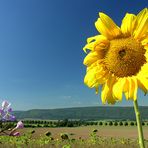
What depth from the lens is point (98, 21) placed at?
11.3 ft

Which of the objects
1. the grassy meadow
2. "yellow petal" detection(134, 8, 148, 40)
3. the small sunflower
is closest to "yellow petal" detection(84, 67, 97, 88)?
the small sunflower

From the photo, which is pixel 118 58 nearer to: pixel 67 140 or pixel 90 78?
pixel 90 78

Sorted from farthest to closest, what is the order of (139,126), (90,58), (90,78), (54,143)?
(54,143)
(90,58)
(90,78)
(139,126)

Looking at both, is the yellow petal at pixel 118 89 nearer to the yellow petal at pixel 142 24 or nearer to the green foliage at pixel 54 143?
the yellow petal at pixel 142 24

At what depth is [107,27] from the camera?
3363mm

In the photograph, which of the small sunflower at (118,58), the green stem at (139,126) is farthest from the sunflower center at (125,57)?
the green stem at (139,126)

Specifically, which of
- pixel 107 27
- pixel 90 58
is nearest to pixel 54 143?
pixel 90 58

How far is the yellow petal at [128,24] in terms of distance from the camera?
3.22 metres

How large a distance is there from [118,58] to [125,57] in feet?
0.20

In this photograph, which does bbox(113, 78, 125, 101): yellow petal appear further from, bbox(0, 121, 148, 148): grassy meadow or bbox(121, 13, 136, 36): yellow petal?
bbox(0, 121, 148, 148): grassy meadow

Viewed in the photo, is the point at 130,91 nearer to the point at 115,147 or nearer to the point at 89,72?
the point at 89,72

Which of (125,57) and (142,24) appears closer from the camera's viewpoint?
(142,24)

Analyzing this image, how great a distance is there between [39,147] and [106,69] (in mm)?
22842

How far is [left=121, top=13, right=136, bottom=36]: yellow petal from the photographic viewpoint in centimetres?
322
